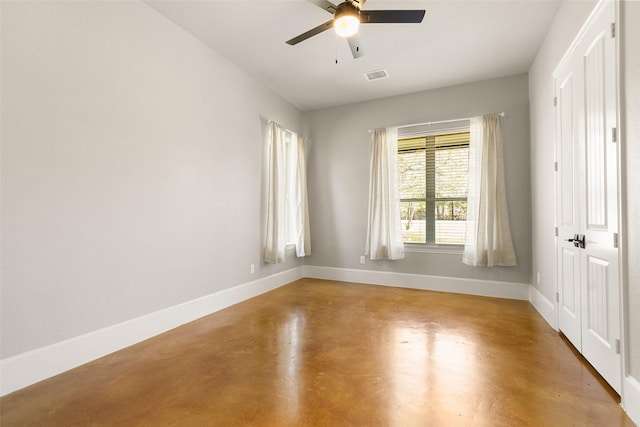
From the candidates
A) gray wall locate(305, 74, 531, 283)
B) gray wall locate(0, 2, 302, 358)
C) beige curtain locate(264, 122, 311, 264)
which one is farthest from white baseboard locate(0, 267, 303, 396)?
gray wall locate(305, 74, 531, 283)

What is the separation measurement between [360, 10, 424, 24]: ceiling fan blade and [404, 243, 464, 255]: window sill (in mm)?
3173

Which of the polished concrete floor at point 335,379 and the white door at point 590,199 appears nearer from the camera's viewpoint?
the polished concrete floor at point 335,379

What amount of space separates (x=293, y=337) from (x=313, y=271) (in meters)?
2.54

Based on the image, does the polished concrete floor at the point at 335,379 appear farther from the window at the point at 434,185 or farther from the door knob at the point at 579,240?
the window at the point at 434,185

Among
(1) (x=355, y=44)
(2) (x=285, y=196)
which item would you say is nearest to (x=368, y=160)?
(2) (x=285, y=196)

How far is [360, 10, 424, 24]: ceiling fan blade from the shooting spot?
206cm

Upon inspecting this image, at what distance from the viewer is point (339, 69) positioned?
384cm

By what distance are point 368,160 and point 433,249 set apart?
175 cm

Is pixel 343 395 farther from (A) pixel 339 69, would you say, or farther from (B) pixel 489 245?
(A) pixel 339 69

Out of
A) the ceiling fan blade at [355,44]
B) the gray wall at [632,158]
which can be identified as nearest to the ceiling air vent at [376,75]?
the ceiling fan blade at [355,44]

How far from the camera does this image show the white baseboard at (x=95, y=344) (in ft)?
6.25

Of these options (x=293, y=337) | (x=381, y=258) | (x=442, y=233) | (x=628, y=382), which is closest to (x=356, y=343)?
(x=293, y=337)

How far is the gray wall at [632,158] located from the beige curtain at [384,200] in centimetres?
292

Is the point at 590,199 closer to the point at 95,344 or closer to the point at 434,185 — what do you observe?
the point at 434,185
